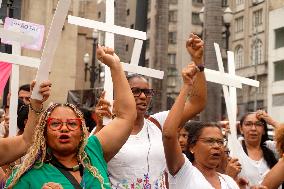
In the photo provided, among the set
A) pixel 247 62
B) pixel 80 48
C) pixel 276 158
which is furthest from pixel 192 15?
pixel 276 158

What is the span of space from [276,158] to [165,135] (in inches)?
92.0

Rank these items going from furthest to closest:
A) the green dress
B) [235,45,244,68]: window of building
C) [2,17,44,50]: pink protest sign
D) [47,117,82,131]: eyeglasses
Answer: [235,45,244,68]: window of building → [2,17,44,50]: pink protest sign → [47,117,82,131]: eyeglasses → the green dress

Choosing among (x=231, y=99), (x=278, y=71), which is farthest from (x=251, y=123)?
(x=278, y=71)

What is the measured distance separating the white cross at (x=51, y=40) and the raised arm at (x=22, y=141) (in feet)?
0.14

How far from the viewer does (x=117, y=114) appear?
4.50m

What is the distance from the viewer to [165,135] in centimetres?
484

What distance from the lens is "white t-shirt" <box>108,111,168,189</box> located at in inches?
207

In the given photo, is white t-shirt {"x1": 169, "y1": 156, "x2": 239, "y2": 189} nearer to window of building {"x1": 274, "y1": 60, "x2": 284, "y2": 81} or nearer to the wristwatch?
the wristwatch

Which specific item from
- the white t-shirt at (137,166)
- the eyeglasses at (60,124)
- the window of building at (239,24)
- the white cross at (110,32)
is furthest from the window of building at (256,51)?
the eyeglasses at (60,124)

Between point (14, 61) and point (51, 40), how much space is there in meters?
1.17

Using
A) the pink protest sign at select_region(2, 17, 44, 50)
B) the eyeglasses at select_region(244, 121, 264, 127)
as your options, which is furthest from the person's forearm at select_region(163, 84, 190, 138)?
the eyeglasses at select_region(244, 121, 264, 127)

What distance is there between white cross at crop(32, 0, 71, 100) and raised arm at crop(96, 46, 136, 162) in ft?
1.14

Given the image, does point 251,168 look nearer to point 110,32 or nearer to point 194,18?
point 110,32

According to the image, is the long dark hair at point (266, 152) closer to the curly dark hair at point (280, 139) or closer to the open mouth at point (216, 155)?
the curly dark hair at point (280, 139)
